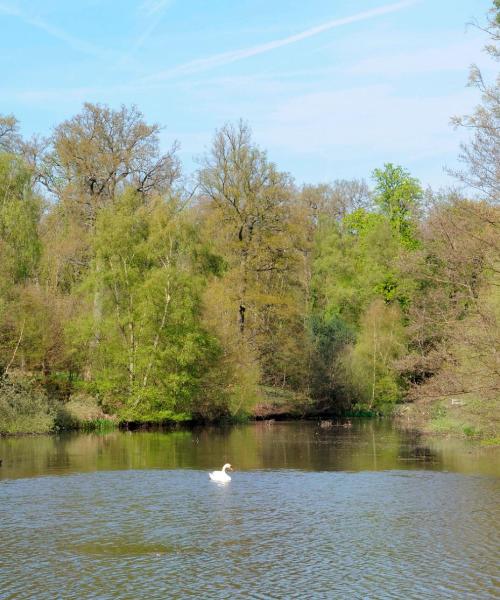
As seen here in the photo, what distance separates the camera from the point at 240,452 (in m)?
37.4

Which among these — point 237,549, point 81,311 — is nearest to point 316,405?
point 81,311

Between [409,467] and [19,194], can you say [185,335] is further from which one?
[409,467]

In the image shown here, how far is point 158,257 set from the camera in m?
51.7

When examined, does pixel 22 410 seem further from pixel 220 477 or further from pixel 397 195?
pixel 397 195

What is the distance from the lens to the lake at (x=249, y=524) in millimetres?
16125

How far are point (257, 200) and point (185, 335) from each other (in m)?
13.6

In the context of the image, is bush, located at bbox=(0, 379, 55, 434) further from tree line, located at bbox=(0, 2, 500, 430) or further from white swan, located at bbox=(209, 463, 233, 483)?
white swan, located at bbox=(209, 463, 233, 483)

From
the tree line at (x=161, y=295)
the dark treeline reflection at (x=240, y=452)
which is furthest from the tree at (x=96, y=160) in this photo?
the dark treeline reflection at (x=240, y=452)

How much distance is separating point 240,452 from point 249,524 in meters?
16.0

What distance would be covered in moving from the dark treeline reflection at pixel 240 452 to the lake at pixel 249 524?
13cm

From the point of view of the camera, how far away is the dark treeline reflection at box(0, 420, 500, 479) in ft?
105

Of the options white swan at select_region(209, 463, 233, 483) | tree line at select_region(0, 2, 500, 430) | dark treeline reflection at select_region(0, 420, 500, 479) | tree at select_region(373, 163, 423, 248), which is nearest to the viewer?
white swan at select_region(209, 463, 233, 483)

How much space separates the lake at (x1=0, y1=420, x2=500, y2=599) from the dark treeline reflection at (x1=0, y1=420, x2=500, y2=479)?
5.1 inches

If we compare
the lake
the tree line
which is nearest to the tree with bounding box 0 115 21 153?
the tree line
